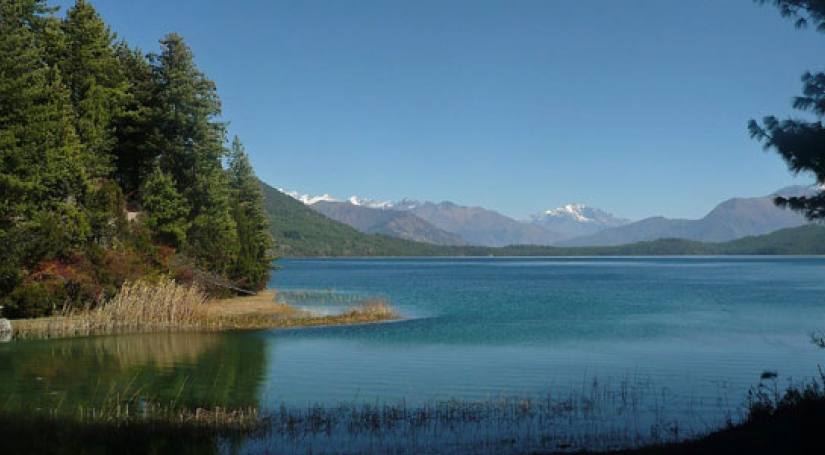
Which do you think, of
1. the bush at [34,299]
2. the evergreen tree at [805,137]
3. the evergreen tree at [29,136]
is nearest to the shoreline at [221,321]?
the bush at [34,299]

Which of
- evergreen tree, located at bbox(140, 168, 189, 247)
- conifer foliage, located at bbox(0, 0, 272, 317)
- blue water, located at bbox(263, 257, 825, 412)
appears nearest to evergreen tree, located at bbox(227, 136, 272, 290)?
conifer foliage, located at bbox(0, 0, 272, 317)

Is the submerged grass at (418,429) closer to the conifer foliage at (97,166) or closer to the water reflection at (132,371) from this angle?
the water reflection at (132,371)

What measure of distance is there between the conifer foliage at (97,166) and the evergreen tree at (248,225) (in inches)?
19.9

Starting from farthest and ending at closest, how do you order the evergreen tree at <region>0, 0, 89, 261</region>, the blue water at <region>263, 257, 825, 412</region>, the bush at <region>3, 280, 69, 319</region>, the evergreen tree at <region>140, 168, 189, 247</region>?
the evergreen tree at <region>140, 168, 189, 247</region>, the bush at <region>3, 280, 69, 319</region>, the evergreen tree at <region>0, 0, 89, 261</region>, the blue water at <region>263, 257, 825, 412</region>

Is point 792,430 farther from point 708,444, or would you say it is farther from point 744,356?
point 744,356

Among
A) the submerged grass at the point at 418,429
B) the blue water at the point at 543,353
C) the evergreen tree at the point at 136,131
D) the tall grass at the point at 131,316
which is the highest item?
the evergreen tree at the point at 136,131

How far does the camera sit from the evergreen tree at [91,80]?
54844 mm

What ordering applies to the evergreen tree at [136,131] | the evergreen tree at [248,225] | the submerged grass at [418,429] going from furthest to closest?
the evergreen tree at [248,225] → the evergreen tree at [136,131] → the submerged grass at [418,429]

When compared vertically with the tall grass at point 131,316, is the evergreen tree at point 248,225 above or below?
above

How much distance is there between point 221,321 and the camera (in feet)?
160

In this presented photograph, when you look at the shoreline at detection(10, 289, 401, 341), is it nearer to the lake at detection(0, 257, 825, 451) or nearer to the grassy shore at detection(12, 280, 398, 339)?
the grassy shore at detection(12, 280, 398, 339)

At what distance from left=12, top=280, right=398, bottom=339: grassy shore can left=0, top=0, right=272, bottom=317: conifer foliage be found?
131 inches

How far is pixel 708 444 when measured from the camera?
14.7 meters

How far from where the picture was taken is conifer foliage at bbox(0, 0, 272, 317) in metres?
43.3
